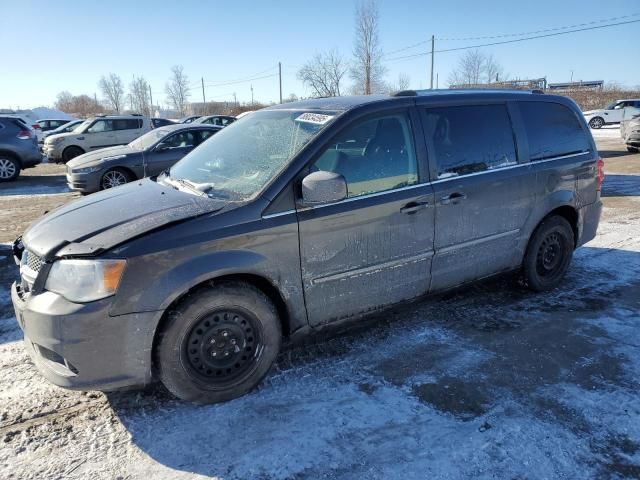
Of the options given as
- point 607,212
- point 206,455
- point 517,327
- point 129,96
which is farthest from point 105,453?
point 129,96

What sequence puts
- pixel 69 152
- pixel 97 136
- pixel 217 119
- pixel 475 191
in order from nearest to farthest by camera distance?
pixel 475 191 < pixel 69 152 < pixel 97 136 < pixel 217 119

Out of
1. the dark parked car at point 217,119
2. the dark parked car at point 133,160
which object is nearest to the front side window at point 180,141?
the dark parked car at point 133,160

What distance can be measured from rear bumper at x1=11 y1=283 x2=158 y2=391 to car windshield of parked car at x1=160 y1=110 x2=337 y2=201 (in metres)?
0.98

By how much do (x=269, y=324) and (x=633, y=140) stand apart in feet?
56.4

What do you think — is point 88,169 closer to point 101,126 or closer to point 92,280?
point 101,126

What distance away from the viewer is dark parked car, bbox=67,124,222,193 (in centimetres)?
971

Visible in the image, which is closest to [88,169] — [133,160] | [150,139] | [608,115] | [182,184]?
[133,160]

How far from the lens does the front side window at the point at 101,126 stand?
53.7 feet

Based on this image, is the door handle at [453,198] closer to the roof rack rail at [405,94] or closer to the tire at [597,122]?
the roof rack rail at [405,94]

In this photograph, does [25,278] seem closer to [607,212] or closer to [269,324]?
[269,324]

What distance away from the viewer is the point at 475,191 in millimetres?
3799

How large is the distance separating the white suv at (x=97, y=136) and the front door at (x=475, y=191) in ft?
48.3

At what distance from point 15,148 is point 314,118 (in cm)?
1305

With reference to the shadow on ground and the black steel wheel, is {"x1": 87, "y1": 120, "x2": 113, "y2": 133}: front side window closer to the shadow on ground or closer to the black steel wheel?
the shadow on ground
